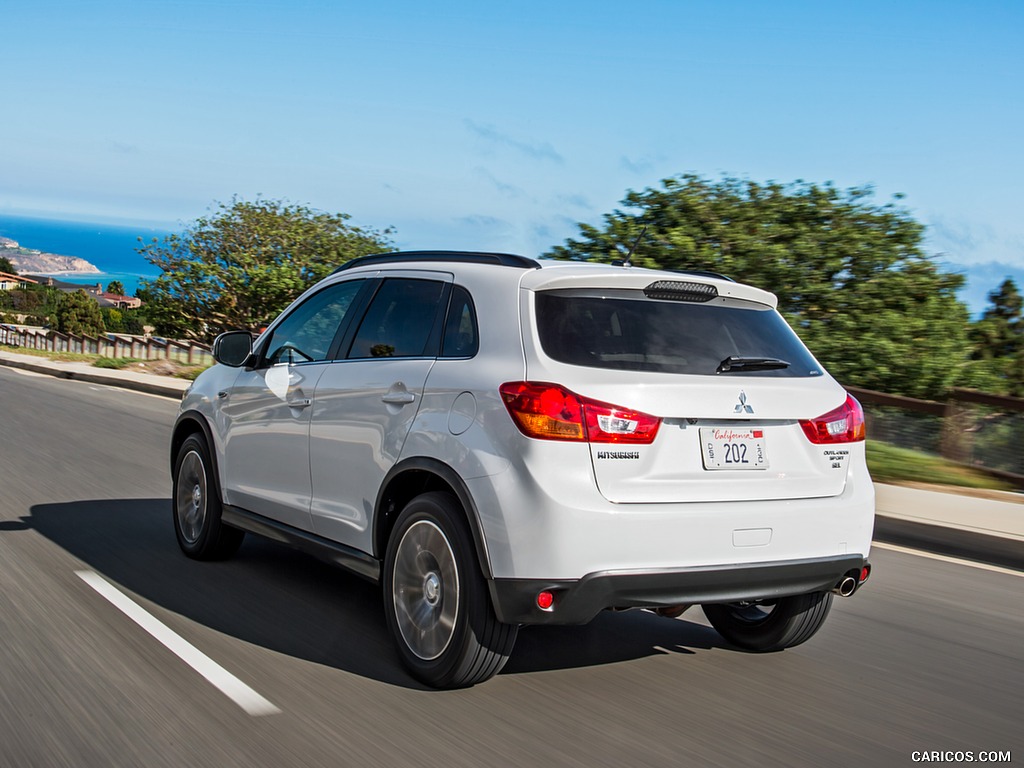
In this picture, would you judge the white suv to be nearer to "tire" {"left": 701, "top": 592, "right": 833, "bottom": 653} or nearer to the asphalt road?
"tire" {"left": 701, "top": 592, "right": 833, "bottom": 653}

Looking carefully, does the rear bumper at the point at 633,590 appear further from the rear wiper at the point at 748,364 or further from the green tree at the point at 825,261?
the green tree at the point at 825,261

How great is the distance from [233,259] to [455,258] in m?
25.8

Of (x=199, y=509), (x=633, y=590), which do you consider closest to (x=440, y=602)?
(x=633, y=590)

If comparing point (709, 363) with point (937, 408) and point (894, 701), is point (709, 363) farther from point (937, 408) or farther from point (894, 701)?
point (937, 408)

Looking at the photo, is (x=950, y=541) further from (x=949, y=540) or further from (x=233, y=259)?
(x=233, y=259)

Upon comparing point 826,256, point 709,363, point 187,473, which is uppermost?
point 826,256

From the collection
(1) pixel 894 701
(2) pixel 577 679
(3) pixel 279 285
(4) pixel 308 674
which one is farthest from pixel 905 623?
(3) pixel 279 285

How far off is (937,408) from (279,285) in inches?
723

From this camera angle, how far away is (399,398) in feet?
16.3

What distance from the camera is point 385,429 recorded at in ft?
16.5

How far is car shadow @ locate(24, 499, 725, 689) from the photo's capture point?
5.19 metres

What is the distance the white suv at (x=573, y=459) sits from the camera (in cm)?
428

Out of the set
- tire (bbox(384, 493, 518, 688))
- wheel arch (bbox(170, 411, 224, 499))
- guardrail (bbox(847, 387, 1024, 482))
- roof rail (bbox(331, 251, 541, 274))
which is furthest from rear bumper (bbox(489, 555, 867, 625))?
guardrail (bbox(847, 387, 1024, 482))

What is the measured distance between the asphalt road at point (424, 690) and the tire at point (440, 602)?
0.44ft
